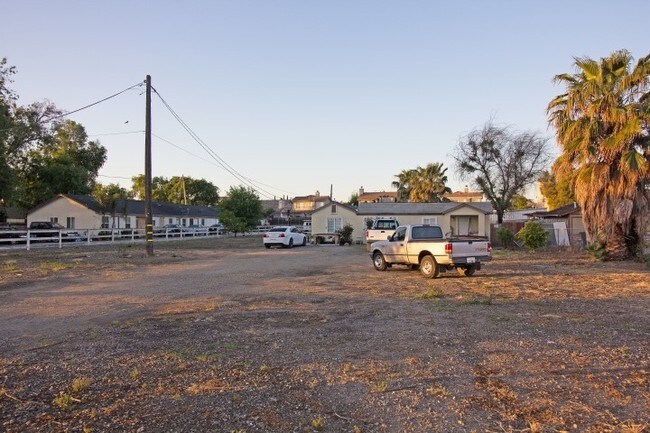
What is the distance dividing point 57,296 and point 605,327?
11302 millimetres

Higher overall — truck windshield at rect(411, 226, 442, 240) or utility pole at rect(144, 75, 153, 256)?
utility pole at rect(144, 75, 153, 256)

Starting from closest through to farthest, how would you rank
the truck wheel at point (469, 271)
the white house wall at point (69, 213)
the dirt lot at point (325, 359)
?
1. the dirt lot at point (325, 359)
2. the truck wheel at point (469, 271)
3. the white house wall at point (69, 213)

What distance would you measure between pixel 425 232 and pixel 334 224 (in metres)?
26.0

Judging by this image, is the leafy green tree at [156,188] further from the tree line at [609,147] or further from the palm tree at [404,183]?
the tree line at [609,147]

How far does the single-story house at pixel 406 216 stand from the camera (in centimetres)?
4062

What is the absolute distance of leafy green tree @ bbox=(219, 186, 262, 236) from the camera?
48000 millimetres

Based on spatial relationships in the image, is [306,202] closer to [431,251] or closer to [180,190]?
[180,190]

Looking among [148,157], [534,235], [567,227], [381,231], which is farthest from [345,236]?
[148,157]

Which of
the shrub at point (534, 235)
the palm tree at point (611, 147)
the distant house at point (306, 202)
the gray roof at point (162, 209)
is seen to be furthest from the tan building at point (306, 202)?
the palm tree at point (611, 147)

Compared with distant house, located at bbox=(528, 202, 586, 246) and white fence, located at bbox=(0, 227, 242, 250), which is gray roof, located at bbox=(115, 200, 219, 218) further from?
distant house, located at bbox=(528, 202, 586, 246)

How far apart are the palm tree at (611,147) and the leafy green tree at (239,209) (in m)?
33.3

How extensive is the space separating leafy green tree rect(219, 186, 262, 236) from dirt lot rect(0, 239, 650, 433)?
35620mm

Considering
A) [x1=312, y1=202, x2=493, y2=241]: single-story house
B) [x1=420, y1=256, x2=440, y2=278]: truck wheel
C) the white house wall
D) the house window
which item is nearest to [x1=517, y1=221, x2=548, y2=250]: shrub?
[x1=420, y1=256, x2=440, y2=278]: truck wheel

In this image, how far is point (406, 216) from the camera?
4166 cm
